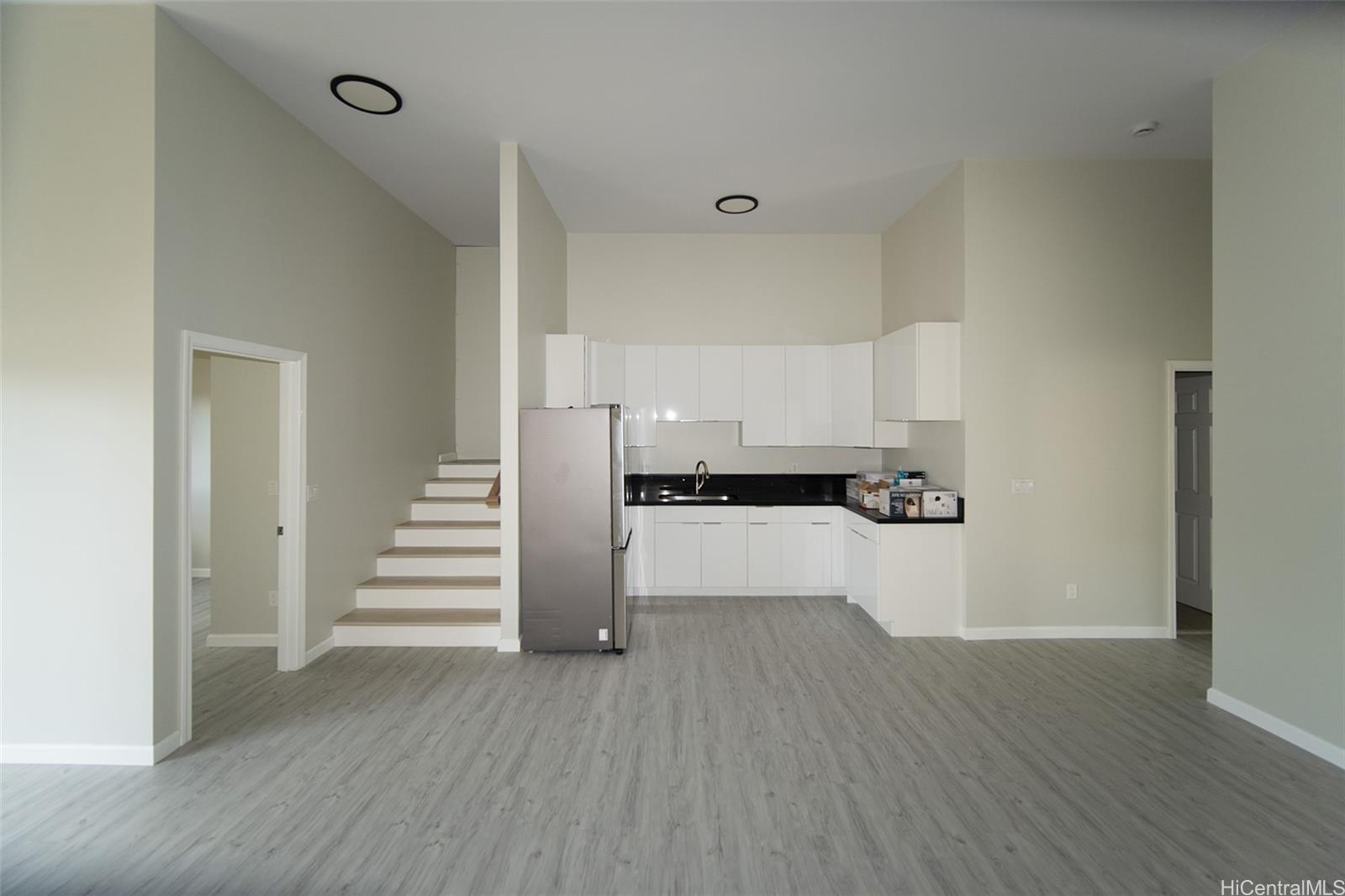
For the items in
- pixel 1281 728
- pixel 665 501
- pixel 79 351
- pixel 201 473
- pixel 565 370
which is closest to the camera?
pixel 79 351

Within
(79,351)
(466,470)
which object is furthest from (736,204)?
(79,351)

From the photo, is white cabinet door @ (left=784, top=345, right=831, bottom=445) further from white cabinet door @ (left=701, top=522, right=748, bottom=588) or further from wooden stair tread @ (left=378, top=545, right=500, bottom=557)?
wooden stair tread @ (left=378, top=545, right=500, bottom=557)

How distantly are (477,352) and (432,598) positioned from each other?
9.31 ft

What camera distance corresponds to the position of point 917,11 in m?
2.80

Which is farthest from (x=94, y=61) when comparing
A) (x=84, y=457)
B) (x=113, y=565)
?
(x=113, y=565)

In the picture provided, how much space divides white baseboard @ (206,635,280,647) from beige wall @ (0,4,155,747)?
5.39ft

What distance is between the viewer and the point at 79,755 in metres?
2.79

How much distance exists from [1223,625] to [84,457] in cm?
544

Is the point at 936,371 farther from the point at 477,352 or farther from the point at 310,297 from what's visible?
the point at 477,352

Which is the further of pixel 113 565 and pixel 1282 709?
pixel 1282 709

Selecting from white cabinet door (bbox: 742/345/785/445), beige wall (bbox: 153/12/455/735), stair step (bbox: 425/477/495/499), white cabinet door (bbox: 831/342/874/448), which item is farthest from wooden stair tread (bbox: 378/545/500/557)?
Result: white cabinet door (bbox: 831/342/874/448)

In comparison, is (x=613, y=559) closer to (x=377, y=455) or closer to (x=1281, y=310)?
(x=377, y=455)

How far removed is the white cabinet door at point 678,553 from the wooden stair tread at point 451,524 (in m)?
1.39

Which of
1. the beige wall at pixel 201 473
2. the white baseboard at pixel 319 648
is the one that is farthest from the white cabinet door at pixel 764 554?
the beige wall at pixel 201 473
